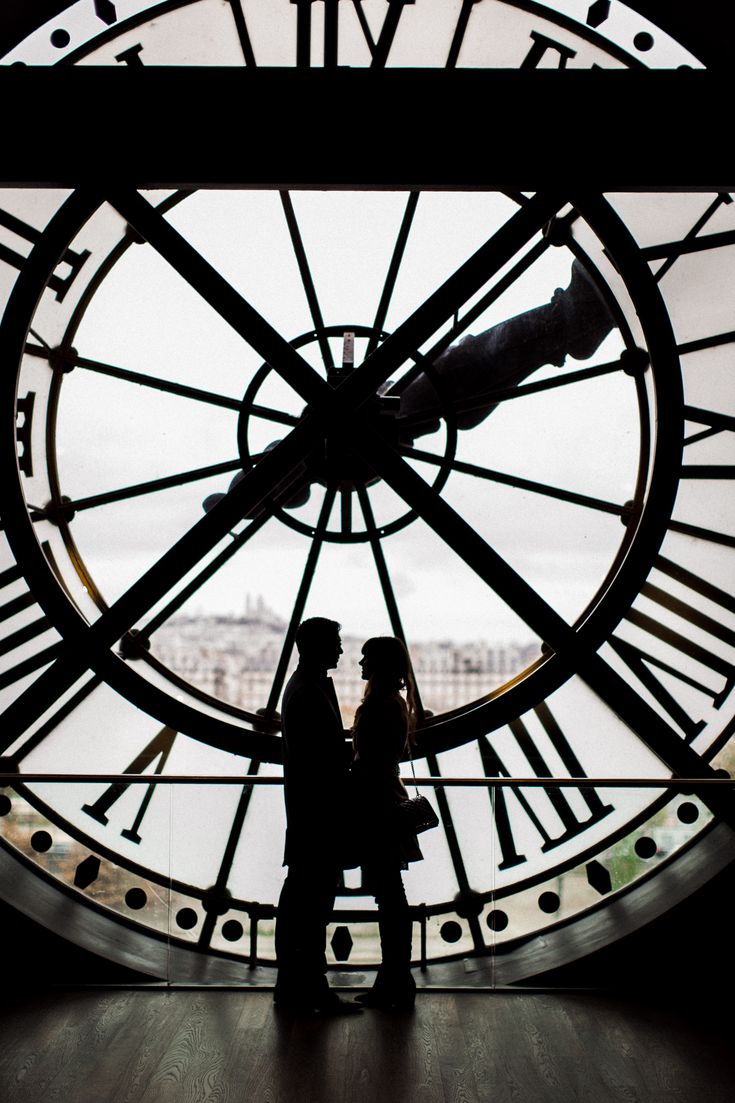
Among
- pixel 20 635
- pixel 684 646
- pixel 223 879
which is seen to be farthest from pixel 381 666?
pixel 20 635

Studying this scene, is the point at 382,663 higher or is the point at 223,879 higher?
the point at 382,663

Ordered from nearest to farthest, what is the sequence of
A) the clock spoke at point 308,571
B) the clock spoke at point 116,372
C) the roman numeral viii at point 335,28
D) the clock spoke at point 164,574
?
the clock spoke at point 164,574, the roman numeral viii at point 335,28, the clock spoke at point 116,372, the clock spoke at point 308,571

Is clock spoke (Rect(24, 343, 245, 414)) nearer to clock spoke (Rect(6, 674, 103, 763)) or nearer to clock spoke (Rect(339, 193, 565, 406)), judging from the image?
clock spoke (Rect(6, 674, 103, 763))

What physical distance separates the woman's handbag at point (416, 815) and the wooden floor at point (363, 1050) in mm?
449

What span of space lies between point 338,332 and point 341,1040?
2467mm

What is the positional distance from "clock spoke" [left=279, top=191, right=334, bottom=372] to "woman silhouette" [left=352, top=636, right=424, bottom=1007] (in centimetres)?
156

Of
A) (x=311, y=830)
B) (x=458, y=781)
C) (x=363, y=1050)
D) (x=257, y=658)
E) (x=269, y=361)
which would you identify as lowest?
(x=363, y=1050)

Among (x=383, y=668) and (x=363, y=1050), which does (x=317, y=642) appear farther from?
(x=363, y=1050)

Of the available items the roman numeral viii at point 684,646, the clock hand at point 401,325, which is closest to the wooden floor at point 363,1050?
the roman numeral viii at point 684,646

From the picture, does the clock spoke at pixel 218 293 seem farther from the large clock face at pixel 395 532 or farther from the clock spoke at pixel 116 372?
the clock spoke at pixel 116 372

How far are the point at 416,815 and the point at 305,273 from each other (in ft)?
6.66

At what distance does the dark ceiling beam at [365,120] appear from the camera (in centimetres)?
226

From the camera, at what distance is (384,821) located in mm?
2480

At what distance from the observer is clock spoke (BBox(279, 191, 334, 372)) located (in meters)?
3.55
